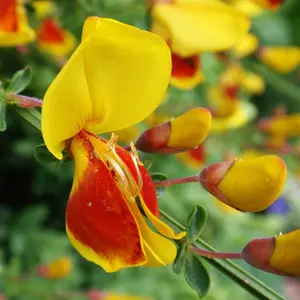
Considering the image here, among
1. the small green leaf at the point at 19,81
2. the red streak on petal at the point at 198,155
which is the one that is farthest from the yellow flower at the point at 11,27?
the red streak on petal at the point at 198,155

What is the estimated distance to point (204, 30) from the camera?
3.21 feet

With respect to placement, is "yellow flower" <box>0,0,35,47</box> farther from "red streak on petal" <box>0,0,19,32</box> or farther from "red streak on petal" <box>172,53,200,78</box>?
"red streak on petal" <box>172,53,200,78</box>

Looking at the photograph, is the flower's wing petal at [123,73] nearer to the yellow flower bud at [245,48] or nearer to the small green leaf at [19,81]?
the small green leaf at [19,81]

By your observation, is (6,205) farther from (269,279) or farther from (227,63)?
(269,279)

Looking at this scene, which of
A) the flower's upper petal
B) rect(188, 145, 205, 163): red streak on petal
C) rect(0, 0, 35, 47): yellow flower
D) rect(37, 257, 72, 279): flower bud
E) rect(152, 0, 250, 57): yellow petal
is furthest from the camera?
rect(188, 145, 205, 163): red streak on petal

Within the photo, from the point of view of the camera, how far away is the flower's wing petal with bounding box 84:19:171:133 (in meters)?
0.57

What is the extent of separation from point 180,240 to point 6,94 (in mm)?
204

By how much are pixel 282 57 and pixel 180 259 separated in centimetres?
99

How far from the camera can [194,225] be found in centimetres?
63

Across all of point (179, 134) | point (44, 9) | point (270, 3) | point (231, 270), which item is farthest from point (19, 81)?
point (44, 9)

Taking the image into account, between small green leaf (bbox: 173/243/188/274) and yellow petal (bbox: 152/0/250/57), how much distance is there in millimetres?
392

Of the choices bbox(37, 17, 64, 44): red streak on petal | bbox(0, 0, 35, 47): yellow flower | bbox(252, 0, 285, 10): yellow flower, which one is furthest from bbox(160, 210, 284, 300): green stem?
bbox(37, 17, 64, 44): red streak on petal

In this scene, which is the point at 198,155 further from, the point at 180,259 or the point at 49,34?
the point at 180,259

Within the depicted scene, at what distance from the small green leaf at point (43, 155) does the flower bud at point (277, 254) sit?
7.7 inches
